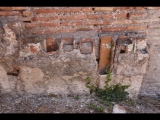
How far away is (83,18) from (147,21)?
32.9 inches

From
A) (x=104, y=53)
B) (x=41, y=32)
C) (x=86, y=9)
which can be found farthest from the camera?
(x=104, y=53)

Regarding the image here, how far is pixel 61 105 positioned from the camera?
10.4ft

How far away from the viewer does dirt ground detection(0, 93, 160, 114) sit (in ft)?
10.1

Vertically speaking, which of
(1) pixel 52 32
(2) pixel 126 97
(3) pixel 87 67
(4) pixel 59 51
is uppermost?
(1) pixel 52 32

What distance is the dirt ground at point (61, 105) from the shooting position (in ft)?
10.1

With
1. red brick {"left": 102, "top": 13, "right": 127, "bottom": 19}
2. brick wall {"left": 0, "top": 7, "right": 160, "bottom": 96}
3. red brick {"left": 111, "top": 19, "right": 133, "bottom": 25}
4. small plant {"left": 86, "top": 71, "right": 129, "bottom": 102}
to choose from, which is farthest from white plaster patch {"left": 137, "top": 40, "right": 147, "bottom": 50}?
small plant {"left": 86, "top": 71, "right": 129, "bottom": 102}

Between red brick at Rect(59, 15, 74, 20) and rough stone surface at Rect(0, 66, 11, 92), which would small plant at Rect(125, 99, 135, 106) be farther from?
rough stone surface at Rect(0, 66, 11, 92)

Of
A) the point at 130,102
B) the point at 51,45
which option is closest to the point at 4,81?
the point at 51,45

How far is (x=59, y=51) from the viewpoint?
306cm

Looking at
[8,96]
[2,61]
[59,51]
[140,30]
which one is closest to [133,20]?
[140,30]

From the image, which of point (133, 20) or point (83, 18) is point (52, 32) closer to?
point (83, 18)

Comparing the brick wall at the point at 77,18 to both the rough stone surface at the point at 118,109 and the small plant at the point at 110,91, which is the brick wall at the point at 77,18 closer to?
the small plant at the point at 110,91

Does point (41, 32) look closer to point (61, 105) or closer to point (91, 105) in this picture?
point (61, 105)

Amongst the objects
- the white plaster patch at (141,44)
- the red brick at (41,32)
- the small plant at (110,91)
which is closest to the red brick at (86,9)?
the red brick at (41,32)
